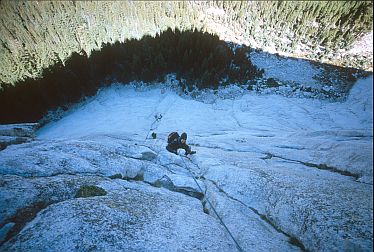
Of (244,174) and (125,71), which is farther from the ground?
(125,71)

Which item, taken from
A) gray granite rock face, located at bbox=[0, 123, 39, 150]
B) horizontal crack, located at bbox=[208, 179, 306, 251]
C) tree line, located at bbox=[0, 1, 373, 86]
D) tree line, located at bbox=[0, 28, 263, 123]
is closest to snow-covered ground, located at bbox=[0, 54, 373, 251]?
horizontal crack, located at bbox=[208, 179, 306, 251]

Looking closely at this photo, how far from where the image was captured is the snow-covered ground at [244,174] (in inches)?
388

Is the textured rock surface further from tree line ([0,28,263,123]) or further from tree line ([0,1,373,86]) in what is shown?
tree line ([0,1,373,86])

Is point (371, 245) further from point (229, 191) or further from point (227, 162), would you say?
point (227, 162)

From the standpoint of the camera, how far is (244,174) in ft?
47.9

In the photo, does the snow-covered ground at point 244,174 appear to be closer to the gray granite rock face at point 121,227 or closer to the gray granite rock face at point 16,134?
the gray granite rock face at point 121,227

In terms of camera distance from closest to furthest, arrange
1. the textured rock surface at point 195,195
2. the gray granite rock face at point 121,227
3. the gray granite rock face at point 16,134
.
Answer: the gray granite rock face at point 121,227 < the textured rock surface at point 195,195 < the gray granite rock face at point 16,134

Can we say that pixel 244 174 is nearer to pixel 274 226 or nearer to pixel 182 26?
pixel 274 226

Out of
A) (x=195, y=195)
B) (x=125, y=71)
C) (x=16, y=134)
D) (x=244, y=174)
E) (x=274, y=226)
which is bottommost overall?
(x=195, y=195)

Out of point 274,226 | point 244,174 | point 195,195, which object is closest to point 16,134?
point 195,195

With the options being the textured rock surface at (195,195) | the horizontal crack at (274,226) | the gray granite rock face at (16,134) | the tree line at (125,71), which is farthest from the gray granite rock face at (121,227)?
the tree line at (125,71)

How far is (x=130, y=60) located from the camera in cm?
4219

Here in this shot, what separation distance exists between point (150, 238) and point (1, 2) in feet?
338

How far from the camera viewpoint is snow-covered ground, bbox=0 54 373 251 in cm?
986
